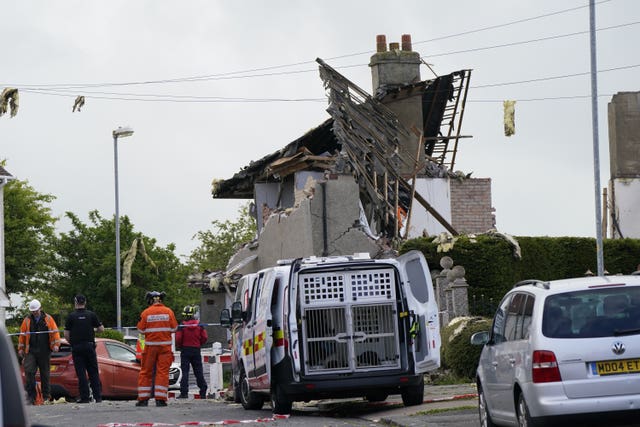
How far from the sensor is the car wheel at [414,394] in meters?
17.7

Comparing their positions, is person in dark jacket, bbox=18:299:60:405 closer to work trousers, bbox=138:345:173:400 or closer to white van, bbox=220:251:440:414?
work trousers, bbox=138:345:173:400

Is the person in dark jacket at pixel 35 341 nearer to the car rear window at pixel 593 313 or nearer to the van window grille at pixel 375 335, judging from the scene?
the van window grille at pixel 375 335

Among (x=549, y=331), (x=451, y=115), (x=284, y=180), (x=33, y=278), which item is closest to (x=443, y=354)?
(x=549, y=331)

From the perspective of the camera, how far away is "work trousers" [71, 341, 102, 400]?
22625 millimetres

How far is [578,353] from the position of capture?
36.9 feet

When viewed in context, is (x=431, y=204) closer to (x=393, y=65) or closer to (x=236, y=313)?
(x=393, y=65)

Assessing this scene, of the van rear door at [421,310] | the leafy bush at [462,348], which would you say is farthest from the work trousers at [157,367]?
the leafy bush at [462,348]

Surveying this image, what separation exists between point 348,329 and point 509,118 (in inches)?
1080

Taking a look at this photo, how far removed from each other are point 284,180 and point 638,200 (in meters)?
13.7


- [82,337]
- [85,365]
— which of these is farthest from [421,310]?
[85,365]

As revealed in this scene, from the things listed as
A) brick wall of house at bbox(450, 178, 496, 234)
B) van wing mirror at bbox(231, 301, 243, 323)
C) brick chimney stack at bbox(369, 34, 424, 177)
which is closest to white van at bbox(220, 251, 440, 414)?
van wing mirror at bbox(231, 301, 243, 323)

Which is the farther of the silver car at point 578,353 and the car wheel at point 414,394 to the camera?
the car wheel at point 414,394

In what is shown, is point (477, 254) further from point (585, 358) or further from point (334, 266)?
point (585, 358)

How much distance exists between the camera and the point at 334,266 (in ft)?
57.3
